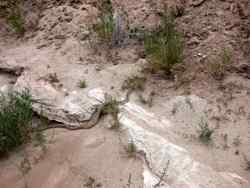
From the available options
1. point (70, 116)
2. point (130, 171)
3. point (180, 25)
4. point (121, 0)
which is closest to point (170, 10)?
point (180, 25)

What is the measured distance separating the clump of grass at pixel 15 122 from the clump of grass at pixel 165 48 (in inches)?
42.2

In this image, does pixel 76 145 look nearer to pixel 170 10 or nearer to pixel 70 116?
pixel 70 116

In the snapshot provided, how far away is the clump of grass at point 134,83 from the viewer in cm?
418

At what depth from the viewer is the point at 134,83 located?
13.8ft

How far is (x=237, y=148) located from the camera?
3.69 m

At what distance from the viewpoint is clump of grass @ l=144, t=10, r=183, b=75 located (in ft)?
13.8

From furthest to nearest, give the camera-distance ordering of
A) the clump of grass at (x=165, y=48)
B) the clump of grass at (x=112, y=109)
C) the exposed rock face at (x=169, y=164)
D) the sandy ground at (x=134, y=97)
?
the clump of grass at (x=165, y=48) → the clump of grass at (x=112, y=109) → the sandy ground at (x=134, y=97) → the exposed rock face at (x=169, y=164)

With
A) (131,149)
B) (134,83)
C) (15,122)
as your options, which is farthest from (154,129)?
(15,122)

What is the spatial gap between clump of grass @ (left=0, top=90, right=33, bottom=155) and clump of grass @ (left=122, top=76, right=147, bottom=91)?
31.0 inches

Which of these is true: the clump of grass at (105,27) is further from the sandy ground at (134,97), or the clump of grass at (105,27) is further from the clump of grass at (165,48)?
the clump of grass at (165,48)

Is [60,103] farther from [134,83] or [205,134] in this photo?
[205,134]

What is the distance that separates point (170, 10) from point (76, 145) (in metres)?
1.54

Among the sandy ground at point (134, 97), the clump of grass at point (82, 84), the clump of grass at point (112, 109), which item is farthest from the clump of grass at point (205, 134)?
the clump of grass at point (82, 84)

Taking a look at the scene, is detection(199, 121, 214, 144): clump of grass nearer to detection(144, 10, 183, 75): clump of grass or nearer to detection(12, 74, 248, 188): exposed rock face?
detection(12, 74, 248, 188): exposed rock face
